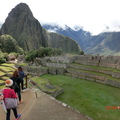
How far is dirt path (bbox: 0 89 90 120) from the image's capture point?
6.21m

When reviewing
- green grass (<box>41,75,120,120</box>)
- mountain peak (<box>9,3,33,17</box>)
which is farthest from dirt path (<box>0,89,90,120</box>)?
mountain peak (<box>9,3,33,17</box>)

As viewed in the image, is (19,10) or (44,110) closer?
(44,110)

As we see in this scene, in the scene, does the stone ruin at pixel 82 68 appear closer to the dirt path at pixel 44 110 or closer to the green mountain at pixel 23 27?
the dirt path at pixel 44 110

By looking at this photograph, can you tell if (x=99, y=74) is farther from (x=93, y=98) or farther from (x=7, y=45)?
(x=7, y=45)

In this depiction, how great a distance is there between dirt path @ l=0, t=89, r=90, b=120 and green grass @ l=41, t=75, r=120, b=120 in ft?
21.9

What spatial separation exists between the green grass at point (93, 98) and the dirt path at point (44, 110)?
6.68 m

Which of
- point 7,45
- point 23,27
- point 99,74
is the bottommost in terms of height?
point 99,74

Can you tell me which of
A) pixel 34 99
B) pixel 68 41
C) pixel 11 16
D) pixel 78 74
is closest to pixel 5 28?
pixel 11 16

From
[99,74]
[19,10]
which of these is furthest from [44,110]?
[19,10]

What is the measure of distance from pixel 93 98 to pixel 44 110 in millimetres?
10896

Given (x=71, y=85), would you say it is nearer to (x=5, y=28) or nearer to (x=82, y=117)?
(x=82, y=117)

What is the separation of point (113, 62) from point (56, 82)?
13537mm

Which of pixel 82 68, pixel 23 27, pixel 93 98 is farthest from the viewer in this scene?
pixel 23 27

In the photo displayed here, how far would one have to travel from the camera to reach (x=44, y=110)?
6738mm
